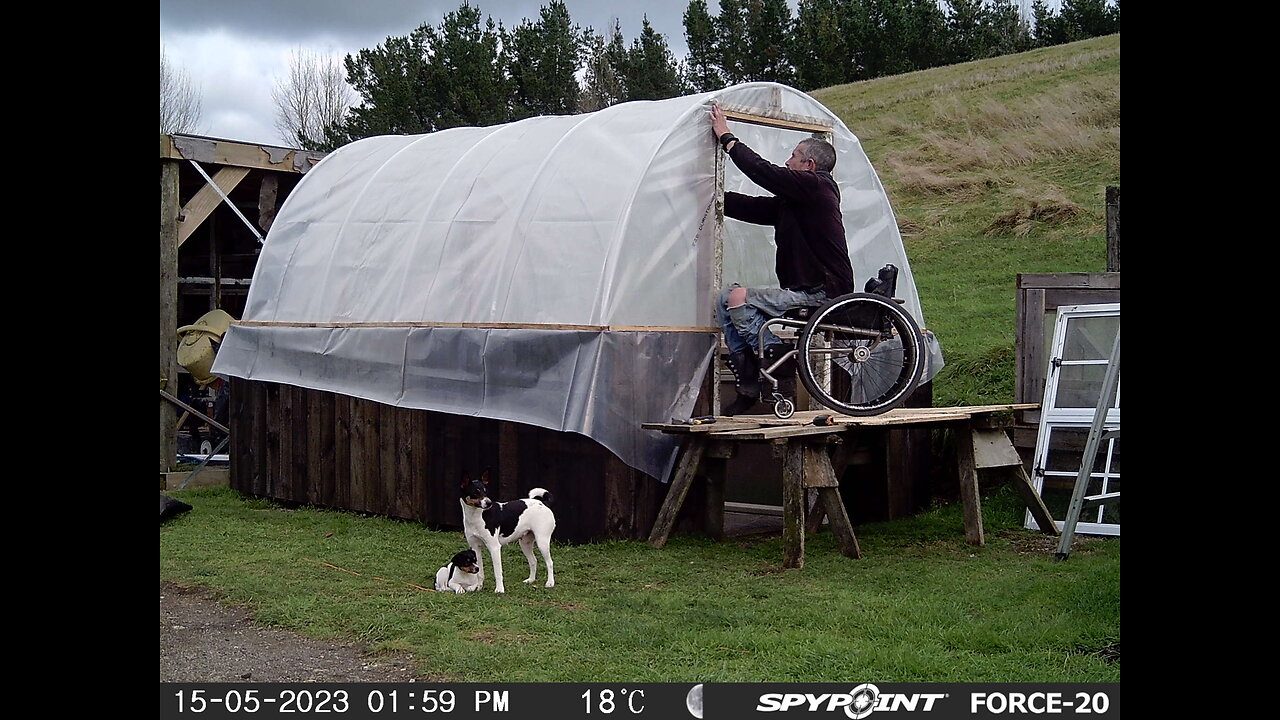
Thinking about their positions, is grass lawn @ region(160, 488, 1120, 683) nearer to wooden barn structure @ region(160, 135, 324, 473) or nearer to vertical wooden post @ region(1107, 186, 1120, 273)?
vertical wooden post @ region(1107, 186, 1120, 273)

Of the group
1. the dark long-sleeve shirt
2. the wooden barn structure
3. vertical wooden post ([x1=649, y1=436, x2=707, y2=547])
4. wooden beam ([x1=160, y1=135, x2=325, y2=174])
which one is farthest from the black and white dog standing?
wooden beam ([x1=160, y1=135, x2=325, y2=174])

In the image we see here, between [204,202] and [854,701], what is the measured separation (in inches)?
397

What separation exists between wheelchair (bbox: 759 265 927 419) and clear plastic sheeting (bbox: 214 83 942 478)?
77cm

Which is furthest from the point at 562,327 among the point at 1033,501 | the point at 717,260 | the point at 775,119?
the point at 1033,501

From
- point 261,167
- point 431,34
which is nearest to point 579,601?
point 261,167

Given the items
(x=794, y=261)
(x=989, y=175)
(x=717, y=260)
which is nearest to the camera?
(x=794, y=261)

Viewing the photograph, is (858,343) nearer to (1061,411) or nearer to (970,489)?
(970,489)

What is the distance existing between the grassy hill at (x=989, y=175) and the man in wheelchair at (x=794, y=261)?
1.93 meters

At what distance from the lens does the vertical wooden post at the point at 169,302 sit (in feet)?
39.4

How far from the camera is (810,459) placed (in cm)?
741

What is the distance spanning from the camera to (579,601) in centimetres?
652

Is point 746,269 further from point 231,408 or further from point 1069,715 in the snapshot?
point 1069,715

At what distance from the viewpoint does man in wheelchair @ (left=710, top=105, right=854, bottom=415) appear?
807 centimetres
